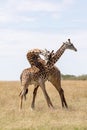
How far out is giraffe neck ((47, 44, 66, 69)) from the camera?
19.6 meters

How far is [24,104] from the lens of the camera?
2148cm

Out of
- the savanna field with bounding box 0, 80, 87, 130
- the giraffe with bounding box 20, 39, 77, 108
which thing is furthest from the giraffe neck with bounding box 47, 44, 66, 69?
the savanna field with bounding box 0, 80, 87, 130

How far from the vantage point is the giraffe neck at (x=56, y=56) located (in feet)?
64.3

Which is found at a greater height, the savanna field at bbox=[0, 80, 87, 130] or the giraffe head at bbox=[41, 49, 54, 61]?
the giraffe head at bbox=[41, 49, 54, 61]

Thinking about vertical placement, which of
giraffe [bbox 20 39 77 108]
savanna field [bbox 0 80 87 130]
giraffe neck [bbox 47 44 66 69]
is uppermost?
giraffe neck [bbox 47 44 66 69]

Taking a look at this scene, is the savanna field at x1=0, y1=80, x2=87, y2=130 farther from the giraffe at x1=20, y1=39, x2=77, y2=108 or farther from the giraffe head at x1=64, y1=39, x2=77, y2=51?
the giraffe head at x1=64, y1=39, x2=77, y2=51

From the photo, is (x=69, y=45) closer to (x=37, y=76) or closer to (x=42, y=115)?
(x=37, y=76)

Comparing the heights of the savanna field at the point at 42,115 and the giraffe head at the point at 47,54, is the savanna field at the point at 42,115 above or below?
below

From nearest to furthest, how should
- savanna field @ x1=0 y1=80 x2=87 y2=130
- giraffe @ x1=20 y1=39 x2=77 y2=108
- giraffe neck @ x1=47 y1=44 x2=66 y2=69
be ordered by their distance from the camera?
savanna field @ x1=0 y1=80 x2=87 y2=130 → giraffe @ x1=20 y1=39 x2=77 y2=108 → giraffe neck @ x1=47 y1=44 x2=66 y2=69

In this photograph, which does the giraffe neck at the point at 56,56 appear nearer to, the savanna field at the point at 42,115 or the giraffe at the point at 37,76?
the giraffe at the point at 37,76

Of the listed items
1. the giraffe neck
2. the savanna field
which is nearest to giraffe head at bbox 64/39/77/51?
the giraffe neck

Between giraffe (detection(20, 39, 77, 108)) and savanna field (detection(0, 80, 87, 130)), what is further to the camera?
giraffe (detection(20, 39, 77, 108))

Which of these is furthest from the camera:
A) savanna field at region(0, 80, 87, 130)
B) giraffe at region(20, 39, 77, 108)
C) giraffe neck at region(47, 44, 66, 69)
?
giraffe neck at region(47, 44, 66, 69)

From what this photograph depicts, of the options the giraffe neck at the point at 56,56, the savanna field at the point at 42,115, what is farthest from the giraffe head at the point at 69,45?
the savanna field at the point at 42,115
